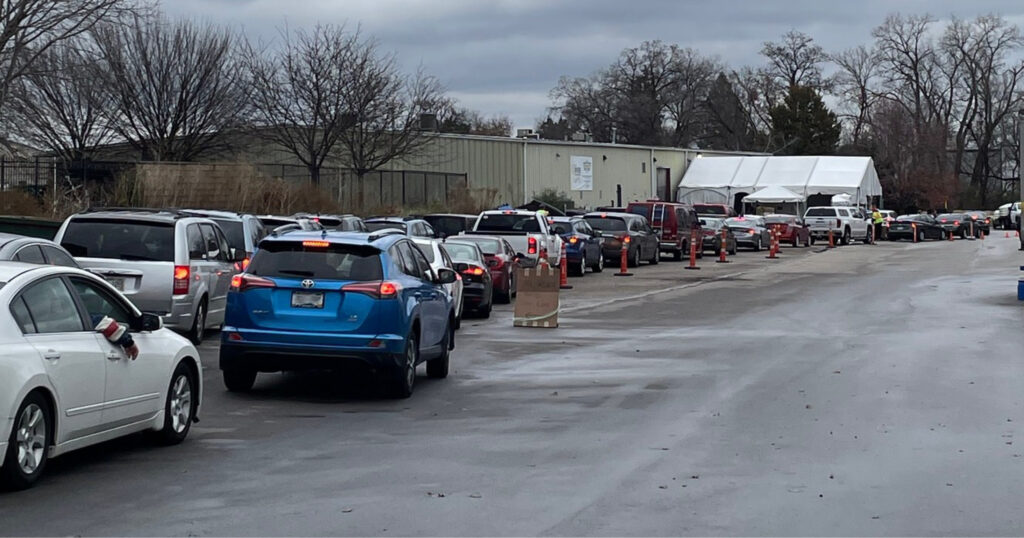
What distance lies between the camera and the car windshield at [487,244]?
86.0 feet

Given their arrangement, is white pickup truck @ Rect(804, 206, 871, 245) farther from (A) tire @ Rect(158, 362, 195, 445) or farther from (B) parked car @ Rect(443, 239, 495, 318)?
(A) tire @ Rect(158, 362, 195, 445)

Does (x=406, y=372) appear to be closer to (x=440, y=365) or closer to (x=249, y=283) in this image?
(x=249, y=283)

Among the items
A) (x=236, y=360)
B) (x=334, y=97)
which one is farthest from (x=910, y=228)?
(x=236, y=360)

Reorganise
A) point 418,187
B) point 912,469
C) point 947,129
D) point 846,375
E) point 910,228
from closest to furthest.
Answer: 1. point 912,469
2. point 846,375
3. point 418,187
4. point 910,228
5. point 947,129

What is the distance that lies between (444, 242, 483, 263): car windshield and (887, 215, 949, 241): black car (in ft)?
160

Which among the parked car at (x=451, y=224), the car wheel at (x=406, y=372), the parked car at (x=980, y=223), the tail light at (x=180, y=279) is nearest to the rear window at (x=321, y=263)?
the car wheel at (x=406, y=372)

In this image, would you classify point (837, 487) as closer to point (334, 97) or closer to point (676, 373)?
point (676, 373)

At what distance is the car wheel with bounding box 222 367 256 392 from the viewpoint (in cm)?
1287

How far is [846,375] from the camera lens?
1456 cm

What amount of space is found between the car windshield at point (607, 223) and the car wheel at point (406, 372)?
2733 cm

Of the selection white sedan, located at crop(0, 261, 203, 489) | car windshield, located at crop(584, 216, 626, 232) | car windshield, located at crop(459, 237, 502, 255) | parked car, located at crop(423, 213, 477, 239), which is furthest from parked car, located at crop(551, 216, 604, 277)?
white sedan, located at crop(0, 261, 203, 489)

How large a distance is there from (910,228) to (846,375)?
55.9 metres

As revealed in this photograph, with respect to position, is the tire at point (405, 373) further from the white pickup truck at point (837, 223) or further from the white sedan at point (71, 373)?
the white pickup truck at point (837, 223)

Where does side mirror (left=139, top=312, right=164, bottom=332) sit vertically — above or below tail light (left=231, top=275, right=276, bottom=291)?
below
